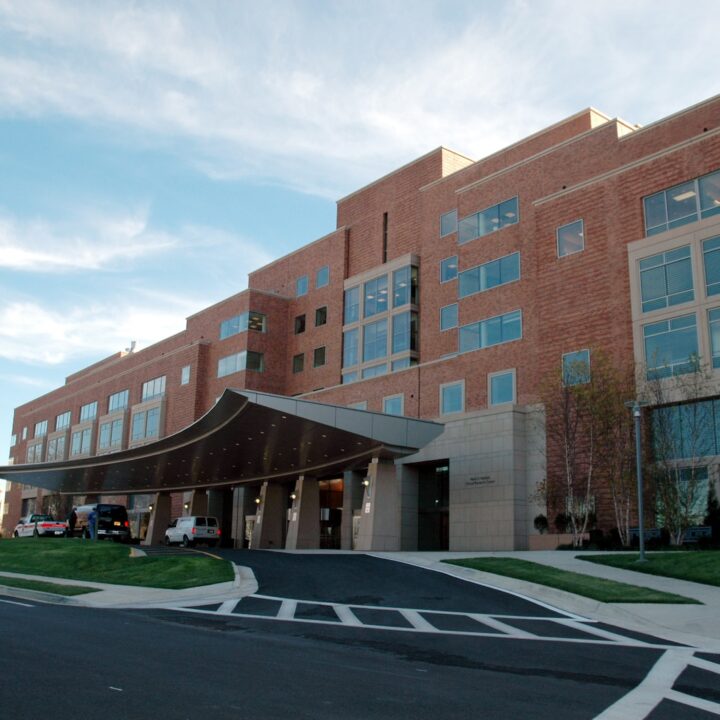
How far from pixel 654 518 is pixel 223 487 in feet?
114

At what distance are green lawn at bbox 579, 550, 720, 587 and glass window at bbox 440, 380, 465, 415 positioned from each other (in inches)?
692

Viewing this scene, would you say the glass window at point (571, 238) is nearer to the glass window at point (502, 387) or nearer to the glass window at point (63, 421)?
the glass window at point (502, 387)

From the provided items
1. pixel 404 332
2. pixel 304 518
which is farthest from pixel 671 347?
pixel 304 518

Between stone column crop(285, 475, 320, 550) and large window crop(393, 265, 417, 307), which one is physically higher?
large window crop(393, 265, 417, 307)

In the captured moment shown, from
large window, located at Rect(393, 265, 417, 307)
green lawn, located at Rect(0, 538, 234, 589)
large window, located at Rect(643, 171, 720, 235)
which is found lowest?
green lawn, located at Rect(0, 538, 234, 589)

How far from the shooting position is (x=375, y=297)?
2122 inches

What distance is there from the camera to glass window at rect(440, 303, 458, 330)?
47312 millimetres

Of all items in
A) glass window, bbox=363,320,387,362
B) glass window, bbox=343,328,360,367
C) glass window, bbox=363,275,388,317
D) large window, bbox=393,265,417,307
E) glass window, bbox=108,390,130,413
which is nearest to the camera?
large window, bbox=393,265,417,307

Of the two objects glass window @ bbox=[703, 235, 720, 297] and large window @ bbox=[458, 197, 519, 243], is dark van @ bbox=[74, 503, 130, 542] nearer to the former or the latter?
large window @ bbox=[458, 197, 519, 243]

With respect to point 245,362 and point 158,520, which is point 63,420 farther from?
point 245,362

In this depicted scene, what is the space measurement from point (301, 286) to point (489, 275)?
71.5 feet

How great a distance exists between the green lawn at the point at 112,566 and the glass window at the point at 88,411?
48425 mm

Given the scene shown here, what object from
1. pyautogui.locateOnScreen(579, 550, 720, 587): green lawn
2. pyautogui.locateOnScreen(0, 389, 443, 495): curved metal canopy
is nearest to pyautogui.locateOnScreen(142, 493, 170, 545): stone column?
pyautogui.locateOnScreen(0, 389, 443, 495): curved metal canopy

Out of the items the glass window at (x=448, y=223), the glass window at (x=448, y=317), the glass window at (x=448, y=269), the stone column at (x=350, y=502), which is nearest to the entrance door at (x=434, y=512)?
the stone column at (x=350, y=502)
